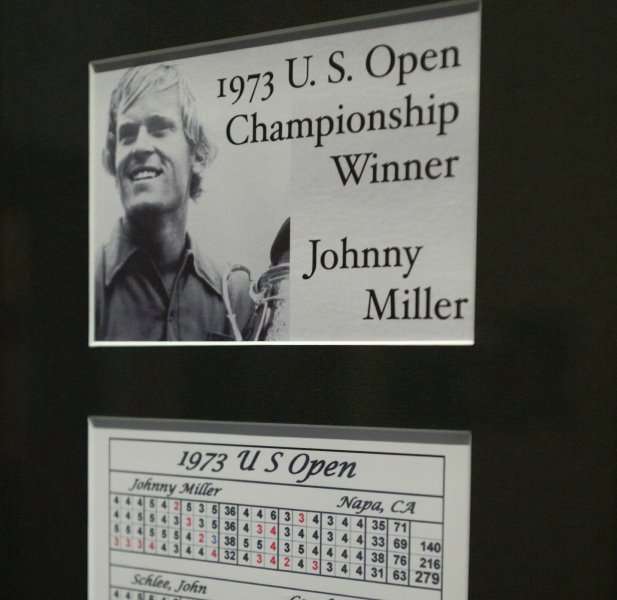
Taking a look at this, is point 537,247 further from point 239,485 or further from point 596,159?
point 239,485

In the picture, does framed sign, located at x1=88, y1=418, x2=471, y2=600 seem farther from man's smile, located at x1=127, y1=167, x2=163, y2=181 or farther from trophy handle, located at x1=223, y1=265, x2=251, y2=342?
man's smile, located at x1=127, y1=167, x2=163, y2=181

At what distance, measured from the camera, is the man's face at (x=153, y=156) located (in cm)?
60

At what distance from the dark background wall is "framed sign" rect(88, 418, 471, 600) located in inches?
0.6

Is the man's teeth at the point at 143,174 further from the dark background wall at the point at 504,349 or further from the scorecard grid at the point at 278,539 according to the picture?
the scorecard grid at the point at 278,539

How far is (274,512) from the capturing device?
0.58 metres

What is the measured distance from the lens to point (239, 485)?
594mm

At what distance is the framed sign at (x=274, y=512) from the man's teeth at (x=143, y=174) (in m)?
0.20

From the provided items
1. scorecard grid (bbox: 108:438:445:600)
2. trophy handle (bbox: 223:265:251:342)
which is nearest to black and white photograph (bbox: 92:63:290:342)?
trophy handle (bbox: 223:265:251:342)

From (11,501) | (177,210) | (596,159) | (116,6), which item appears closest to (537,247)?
(596,159)

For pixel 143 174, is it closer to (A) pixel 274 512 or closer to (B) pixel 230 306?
(B) pixel 230 306

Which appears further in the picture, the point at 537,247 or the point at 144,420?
the point at 144,420

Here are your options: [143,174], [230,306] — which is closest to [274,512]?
[230,306]

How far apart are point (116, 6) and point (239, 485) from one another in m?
0.40

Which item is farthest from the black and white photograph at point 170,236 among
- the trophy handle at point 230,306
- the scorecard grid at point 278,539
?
the scorecard grid at point 278,539
